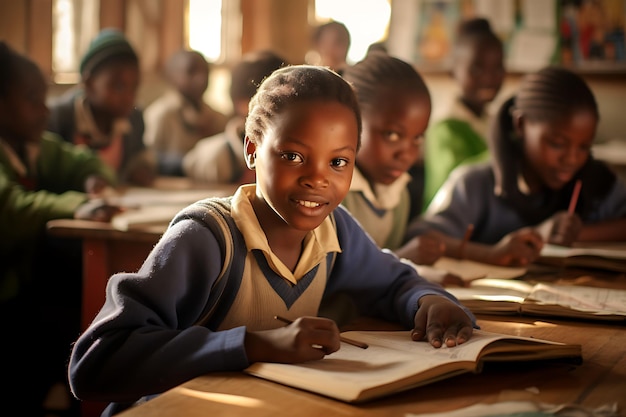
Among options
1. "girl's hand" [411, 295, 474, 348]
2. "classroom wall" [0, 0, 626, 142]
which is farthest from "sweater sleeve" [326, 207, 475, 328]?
"classroom wall" [0, 0, 626, 142]

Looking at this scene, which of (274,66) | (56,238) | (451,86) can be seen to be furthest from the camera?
(451,86)

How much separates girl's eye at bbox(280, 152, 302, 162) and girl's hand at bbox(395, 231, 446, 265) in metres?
0.83

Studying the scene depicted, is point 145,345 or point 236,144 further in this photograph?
point 236,144

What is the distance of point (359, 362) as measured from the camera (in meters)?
1.04

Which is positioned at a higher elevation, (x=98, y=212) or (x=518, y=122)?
(x=518, y=122)

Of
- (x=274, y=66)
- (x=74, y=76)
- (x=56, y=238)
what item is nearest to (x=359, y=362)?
(x=56, y=238)

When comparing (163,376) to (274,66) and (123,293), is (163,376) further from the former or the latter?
(274,66)

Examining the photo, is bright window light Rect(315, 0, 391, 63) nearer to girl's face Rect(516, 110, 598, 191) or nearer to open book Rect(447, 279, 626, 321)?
girl's face Rect(516, 110, 598, 191)

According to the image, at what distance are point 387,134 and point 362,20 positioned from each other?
143 inches

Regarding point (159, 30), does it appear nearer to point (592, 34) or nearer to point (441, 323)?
point (592, 34)

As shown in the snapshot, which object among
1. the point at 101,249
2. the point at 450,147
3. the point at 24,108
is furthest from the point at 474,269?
the point at 24,108

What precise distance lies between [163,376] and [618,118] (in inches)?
162

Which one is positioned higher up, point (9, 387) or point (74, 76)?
point (74, 76)

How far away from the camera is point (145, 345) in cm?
102
